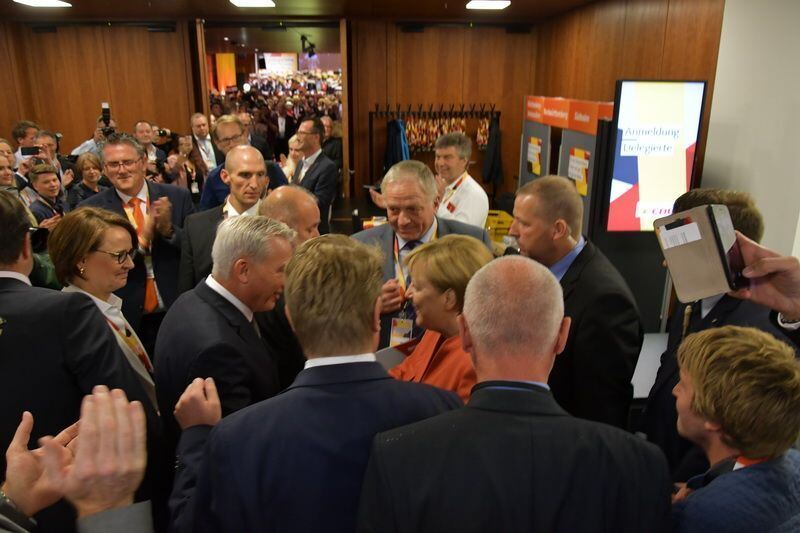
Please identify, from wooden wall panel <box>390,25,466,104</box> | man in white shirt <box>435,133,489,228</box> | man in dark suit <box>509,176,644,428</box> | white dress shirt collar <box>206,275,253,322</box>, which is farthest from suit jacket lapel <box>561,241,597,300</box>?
wooden wall panel <box>390,25,466,104</box>

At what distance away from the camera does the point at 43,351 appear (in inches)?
63.7

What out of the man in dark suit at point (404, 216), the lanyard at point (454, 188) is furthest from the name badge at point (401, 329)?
the lanyard at point (454, 188)

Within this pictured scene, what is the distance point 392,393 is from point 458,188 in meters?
3.39

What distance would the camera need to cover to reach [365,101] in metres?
8.97

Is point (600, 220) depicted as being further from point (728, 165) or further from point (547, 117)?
point (547, 117)

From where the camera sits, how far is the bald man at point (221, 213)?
304 centimetres

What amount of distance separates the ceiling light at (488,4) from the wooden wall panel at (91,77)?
4560mm

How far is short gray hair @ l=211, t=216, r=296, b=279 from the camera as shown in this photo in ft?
6.10

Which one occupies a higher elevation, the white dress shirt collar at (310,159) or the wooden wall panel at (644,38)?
the wooden wall panel at (644,38)

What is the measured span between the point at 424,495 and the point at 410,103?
8.56 m

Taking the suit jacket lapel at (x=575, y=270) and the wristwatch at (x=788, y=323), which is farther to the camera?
the suit jacket lapel at (x=575, y=270)

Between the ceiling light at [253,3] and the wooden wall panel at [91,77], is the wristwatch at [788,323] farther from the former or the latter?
the wooden wall panel at [91,77]

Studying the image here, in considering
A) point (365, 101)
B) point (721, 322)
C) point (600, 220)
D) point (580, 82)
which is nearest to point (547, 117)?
point (580, 82)

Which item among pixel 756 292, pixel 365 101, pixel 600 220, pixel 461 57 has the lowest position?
pixel 600 220
